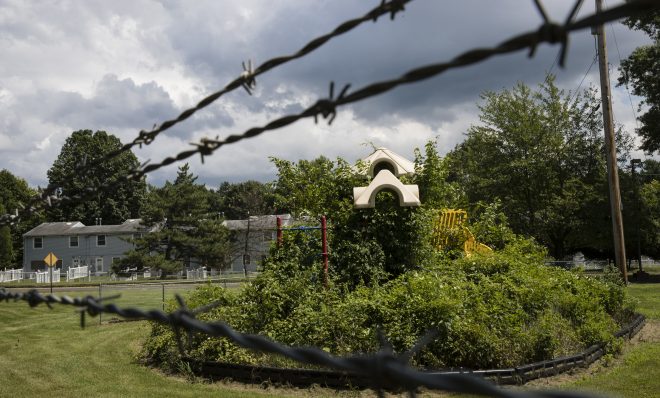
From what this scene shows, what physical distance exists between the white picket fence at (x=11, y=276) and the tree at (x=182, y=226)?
1514cm

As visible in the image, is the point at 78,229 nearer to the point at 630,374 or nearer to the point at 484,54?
the point at 630,374

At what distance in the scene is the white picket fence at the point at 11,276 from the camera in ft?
172

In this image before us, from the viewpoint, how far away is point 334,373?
26.5 feet

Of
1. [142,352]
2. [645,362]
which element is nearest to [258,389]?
[142,352]

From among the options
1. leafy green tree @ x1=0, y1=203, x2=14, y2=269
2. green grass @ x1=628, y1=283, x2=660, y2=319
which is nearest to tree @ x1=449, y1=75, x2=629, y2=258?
green grass @ x1=628, y1=283, x2=660, y2=319

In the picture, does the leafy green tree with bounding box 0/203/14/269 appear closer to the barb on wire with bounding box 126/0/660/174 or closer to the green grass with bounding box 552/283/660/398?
the green grass with bounding box 552/283/660/398

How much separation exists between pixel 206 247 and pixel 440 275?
38968 millimetres

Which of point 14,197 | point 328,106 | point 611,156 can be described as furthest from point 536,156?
point 14,197

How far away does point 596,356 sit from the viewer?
9.34 m

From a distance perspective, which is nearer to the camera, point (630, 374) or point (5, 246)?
point (630, 374)

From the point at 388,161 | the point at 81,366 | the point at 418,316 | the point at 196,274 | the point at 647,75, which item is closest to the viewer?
the point at 418,316

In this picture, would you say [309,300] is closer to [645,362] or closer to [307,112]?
[645,362]

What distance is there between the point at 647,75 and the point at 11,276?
54.9 metres

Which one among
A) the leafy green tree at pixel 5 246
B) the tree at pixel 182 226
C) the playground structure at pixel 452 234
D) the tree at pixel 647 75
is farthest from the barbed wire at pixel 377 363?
the leafy green tree at pixel 5 246
